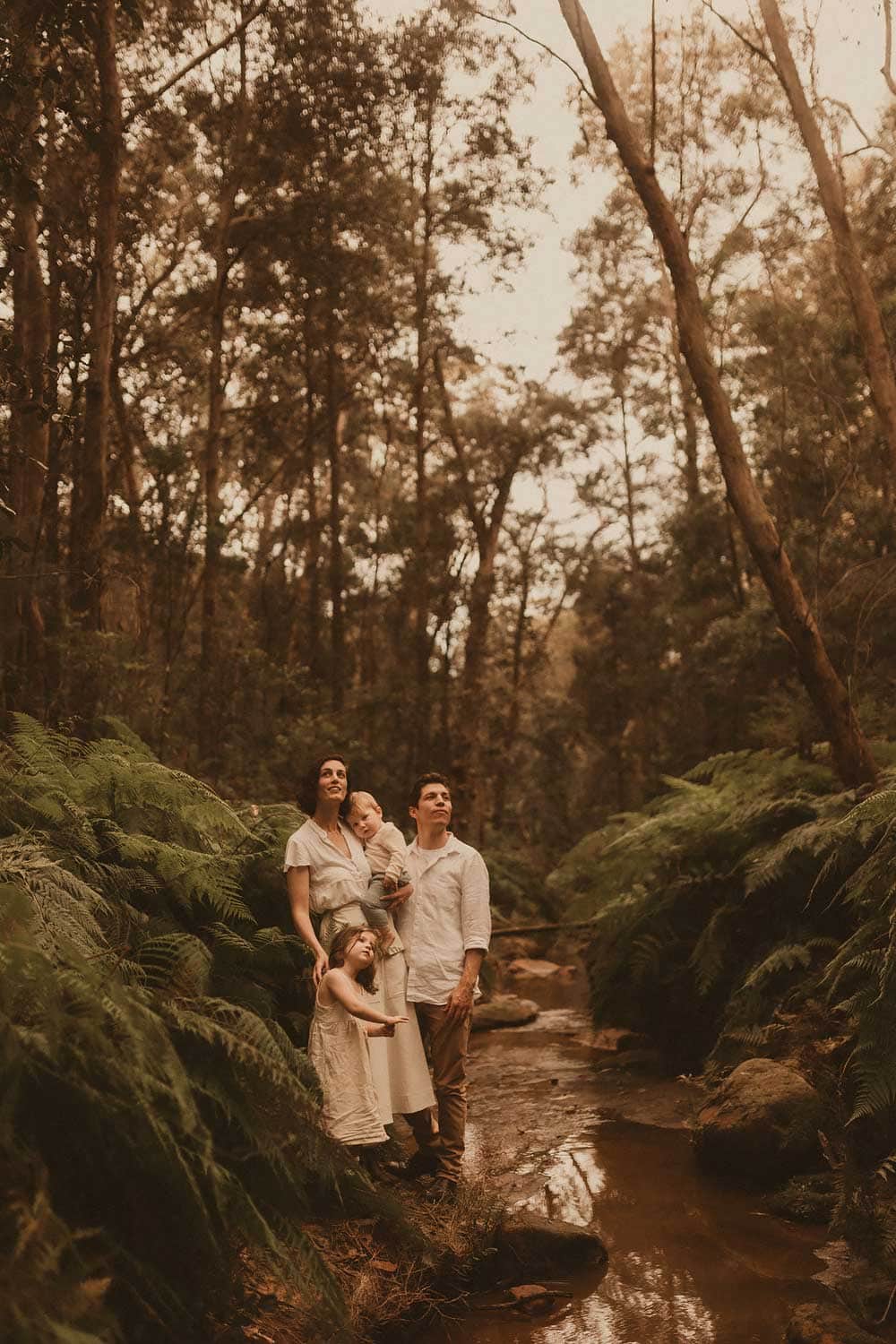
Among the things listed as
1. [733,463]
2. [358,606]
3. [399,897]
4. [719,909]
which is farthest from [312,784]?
[358,606]

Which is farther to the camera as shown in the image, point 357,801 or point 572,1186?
point 572,1186

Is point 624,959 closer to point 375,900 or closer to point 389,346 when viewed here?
point 375,900

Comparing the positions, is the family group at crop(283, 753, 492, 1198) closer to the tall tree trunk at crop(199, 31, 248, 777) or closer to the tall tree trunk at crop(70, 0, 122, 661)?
the tall tree trunk at crop(70, 0, 122, 661)

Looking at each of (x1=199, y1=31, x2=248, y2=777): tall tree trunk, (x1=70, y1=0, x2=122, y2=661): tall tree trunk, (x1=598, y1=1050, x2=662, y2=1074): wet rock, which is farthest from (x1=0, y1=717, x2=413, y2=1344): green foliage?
(x1=199, y1=31, x2=248, y2=777): tall tree trunk

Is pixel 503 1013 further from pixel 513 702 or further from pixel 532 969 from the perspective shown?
pixel 513 702

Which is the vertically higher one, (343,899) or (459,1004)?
(343,899)

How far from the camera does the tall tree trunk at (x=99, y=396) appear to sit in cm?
1196

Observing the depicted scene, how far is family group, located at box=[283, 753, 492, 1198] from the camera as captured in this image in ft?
18.2

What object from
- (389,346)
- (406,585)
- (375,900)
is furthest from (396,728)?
(375,900)

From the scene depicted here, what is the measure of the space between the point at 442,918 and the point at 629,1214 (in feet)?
6.05

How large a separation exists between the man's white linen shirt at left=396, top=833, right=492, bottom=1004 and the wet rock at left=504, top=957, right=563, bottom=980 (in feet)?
37.3

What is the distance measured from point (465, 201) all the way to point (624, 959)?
1990 cm

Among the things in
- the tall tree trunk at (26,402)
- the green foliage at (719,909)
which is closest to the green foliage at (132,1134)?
the tall tree trunk at (26,402)

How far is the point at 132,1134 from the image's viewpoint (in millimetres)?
3422
